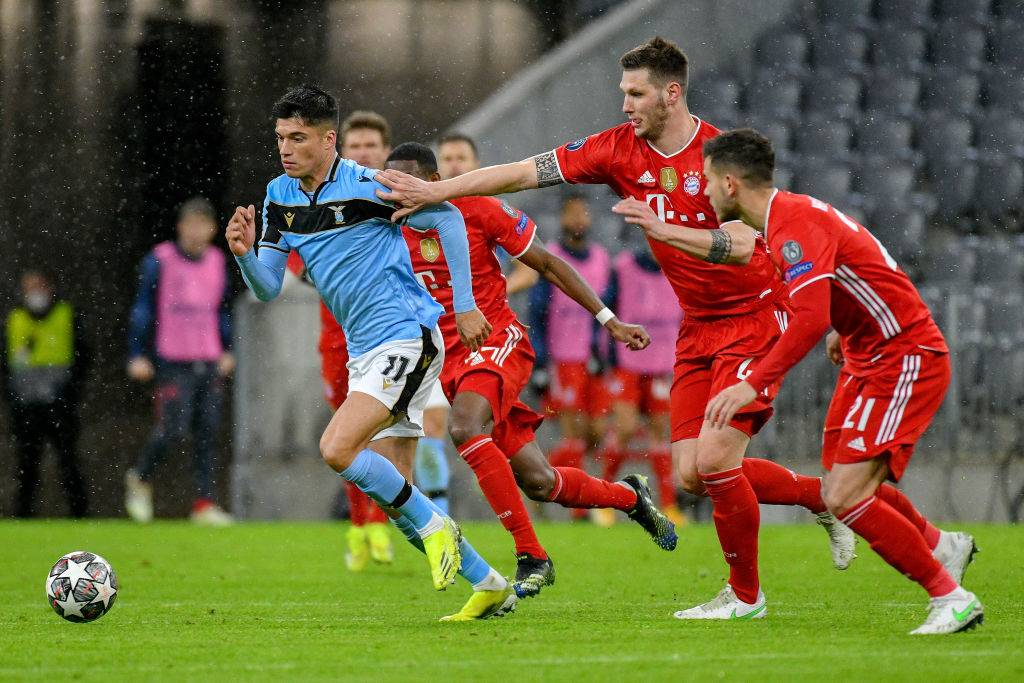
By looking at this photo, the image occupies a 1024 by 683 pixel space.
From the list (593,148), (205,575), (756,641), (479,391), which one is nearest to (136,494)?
(205,575)

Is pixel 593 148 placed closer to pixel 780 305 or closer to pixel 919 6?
pixel 780 305

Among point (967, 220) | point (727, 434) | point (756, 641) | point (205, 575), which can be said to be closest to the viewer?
point (756, 641)

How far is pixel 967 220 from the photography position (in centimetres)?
1345

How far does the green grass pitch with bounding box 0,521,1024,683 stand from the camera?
4.44 metres

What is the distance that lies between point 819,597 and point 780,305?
1.34 metres

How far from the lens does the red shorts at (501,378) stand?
261 inches

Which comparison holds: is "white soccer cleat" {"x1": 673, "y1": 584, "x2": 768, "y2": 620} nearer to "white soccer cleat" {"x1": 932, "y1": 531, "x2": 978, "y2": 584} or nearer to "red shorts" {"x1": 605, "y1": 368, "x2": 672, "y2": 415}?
"white soccer cleat" {"x1": 932, "y1": 531, "x2": 978, "y2": 584}

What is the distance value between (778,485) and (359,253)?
1.98 metres

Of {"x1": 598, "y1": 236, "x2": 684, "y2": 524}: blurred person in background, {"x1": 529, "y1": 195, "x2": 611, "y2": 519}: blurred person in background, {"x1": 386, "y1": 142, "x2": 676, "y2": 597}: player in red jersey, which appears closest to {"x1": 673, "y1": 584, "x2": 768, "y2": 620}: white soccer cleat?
{"x1": 386, "y1": 142, "x2": 676, "y2": 597}: player in red jersey

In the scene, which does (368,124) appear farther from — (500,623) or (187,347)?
(187,347)

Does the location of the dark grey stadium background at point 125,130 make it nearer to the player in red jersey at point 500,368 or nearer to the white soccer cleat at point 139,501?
the white soccer cleat at point 139,501

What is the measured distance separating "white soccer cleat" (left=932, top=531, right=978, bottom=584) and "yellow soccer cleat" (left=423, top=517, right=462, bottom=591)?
1.85 m

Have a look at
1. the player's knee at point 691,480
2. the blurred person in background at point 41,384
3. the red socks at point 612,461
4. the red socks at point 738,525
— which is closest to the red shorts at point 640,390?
the red socks at point 612,461

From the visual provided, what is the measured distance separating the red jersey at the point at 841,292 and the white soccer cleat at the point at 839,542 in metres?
1.42
